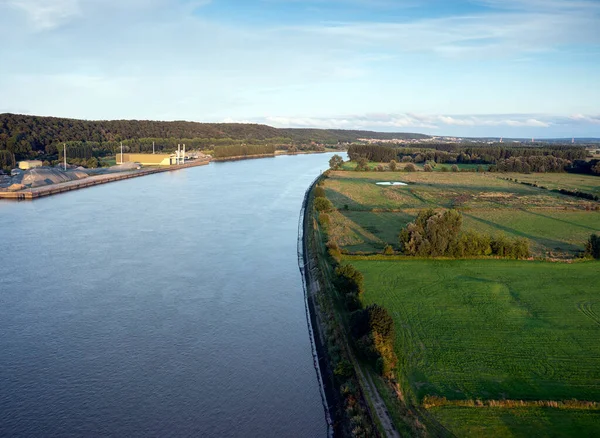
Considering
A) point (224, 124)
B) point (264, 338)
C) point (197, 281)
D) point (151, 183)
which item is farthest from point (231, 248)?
point (224, 124)

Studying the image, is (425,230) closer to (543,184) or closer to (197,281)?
(197,281)

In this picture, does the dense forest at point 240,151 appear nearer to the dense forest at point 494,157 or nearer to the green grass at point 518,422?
the dense forest at point 494,157

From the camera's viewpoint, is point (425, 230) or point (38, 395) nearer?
point (38, 395)

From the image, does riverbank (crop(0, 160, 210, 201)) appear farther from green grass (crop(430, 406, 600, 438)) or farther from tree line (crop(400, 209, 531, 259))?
green grass (crop(430, 406, 600, 438))

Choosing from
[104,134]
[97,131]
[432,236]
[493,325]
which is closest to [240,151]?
[104,134]

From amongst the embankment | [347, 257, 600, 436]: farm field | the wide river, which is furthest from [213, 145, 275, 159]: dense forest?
[347, 257, 600, 436]: farm field

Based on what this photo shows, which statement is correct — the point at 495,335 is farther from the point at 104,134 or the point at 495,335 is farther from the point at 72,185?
the point at 104,134
